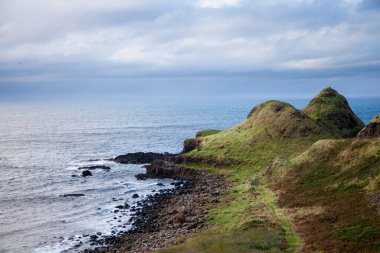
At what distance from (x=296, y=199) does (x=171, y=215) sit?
933 inches

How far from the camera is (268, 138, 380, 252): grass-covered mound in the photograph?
54150mm

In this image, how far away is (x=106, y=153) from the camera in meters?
165

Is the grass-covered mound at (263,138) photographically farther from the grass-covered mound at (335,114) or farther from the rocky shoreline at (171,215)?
the rocky shoreline at (171,215)

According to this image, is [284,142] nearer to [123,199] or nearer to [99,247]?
[123,199]

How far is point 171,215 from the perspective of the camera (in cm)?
7656

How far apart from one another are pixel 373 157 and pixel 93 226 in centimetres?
5522

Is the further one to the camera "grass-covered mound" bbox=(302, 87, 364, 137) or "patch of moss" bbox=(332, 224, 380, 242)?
"grass-covered mound" bbox=(302, 87, 364, 137)

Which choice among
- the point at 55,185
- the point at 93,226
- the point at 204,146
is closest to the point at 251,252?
the point at 93,226

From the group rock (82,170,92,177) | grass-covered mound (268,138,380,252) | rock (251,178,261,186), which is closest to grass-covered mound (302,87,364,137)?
grass-covered mound (268,138,380,252)

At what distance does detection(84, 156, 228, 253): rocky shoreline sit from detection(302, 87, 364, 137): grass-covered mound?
58569 millimetres

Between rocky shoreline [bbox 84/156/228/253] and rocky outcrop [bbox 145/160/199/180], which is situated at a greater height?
rocky outcrop [bbox 145/160/199/180]

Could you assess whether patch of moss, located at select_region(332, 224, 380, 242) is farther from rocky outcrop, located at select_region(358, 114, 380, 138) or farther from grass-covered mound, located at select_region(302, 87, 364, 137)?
grass-covered mound, located at select_region(302, 87, 364, 137)

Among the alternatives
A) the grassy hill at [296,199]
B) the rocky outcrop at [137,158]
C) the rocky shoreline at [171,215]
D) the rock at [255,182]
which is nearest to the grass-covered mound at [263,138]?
the grassy hill at [296,199]

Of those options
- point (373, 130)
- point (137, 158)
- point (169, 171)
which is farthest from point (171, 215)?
point (137, 158)
